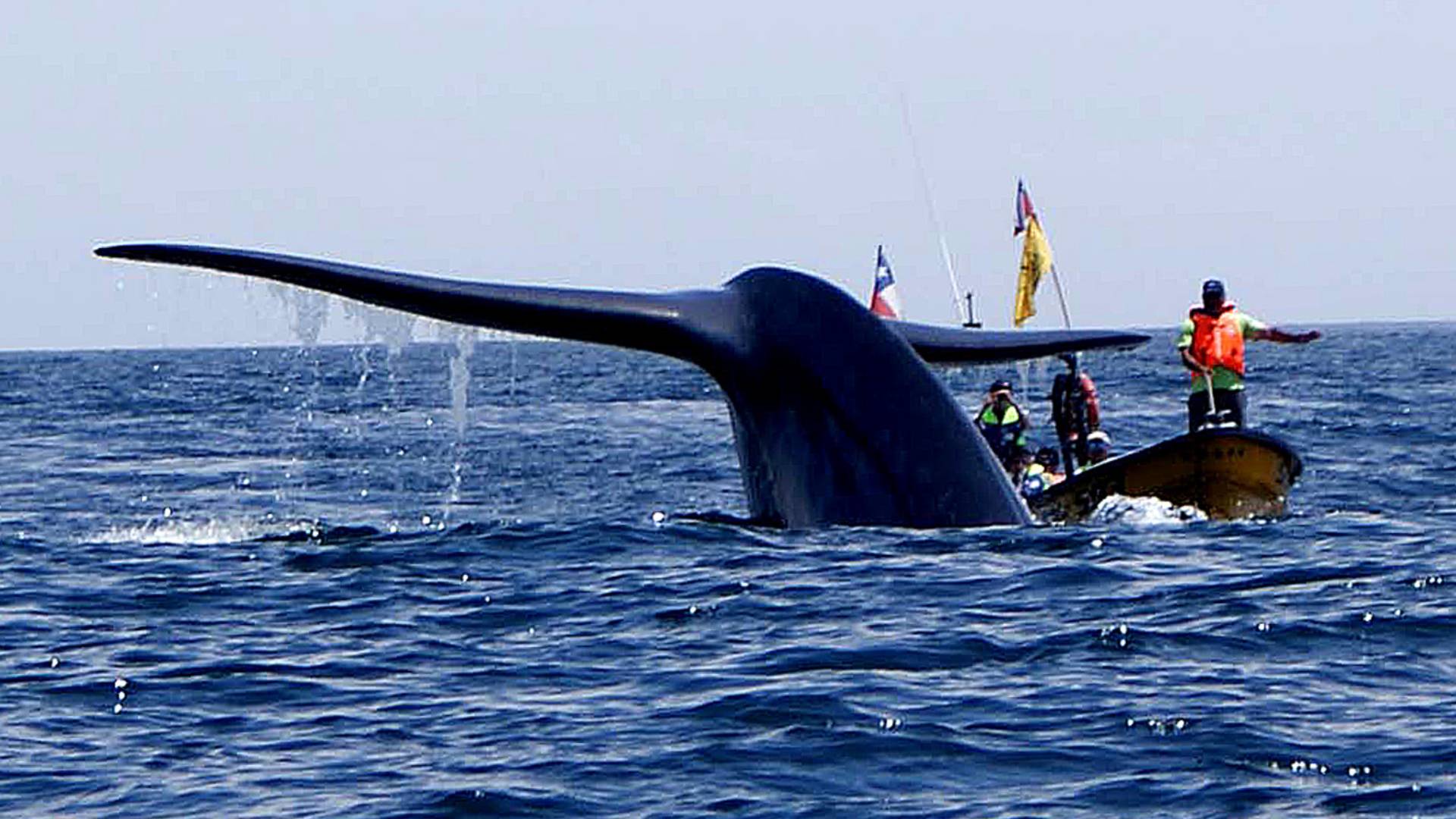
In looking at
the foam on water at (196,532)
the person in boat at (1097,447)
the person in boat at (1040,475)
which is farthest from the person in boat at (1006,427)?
the foam on water at (196,532)

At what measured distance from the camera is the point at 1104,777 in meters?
7.89

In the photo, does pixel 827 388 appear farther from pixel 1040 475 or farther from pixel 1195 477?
pixel 1040 475

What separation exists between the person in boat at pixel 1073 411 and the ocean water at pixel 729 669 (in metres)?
2.31

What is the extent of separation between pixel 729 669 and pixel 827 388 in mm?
2333

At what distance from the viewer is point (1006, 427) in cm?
2108

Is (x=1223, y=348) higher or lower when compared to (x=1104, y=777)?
higher

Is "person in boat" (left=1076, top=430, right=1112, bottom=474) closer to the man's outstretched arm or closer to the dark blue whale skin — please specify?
the man's outstretched arm

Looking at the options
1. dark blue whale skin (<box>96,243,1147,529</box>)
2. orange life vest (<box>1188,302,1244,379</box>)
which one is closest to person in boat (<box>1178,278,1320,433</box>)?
orange life vest (<box>1188,302,1244,379</box>)

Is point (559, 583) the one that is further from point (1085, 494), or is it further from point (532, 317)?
point (1085, 494)

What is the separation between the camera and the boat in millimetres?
16859

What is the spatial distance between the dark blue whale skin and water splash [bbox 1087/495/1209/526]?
4032 mm

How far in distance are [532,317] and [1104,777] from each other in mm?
4027

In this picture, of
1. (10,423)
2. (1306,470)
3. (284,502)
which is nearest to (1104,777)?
(284,502)

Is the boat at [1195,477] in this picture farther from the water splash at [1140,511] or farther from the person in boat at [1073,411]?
the person in boat at [1073,411]
